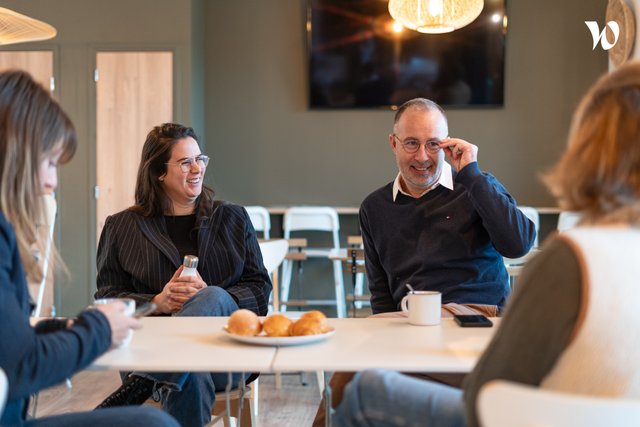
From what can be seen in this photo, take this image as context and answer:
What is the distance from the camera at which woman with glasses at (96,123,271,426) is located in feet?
8.50

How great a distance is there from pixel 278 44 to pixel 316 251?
1.88m

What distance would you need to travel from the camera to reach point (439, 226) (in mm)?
2586

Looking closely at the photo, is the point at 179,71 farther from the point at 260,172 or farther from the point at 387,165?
the point at 387,165

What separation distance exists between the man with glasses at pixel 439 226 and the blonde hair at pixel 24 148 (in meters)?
1.29

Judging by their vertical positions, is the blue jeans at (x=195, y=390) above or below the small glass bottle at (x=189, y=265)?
below

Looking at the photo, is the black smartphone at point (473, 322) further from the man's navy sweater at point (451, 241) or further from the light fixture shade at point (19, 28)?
the light fixture shade at point (19, 28)

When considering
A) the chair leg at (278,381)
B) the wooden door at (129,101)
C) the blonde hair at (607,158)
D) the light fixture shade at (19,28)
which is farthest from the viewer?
the wooden door at (129,101)

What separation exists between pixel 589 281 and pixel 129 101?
5.51 meters

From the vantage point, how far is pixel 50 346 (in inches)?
54.2

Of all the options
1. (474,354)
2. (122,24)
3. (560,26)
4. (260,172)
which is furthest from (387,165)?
(474,354)

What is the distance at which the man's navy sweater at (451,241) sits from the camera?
2459mm

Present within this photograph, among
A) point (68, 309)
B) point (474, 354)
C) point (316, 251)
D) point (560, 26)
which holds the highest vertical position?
point (560, 26)

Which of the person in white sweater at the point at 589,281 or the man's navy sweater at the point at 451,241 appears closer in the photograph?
the person in white sweater at the point at 589,281

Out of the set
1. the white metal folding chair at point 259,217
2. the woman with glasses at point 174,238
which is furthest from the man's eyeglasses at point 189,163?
the white metal folding chair at point 259,217
